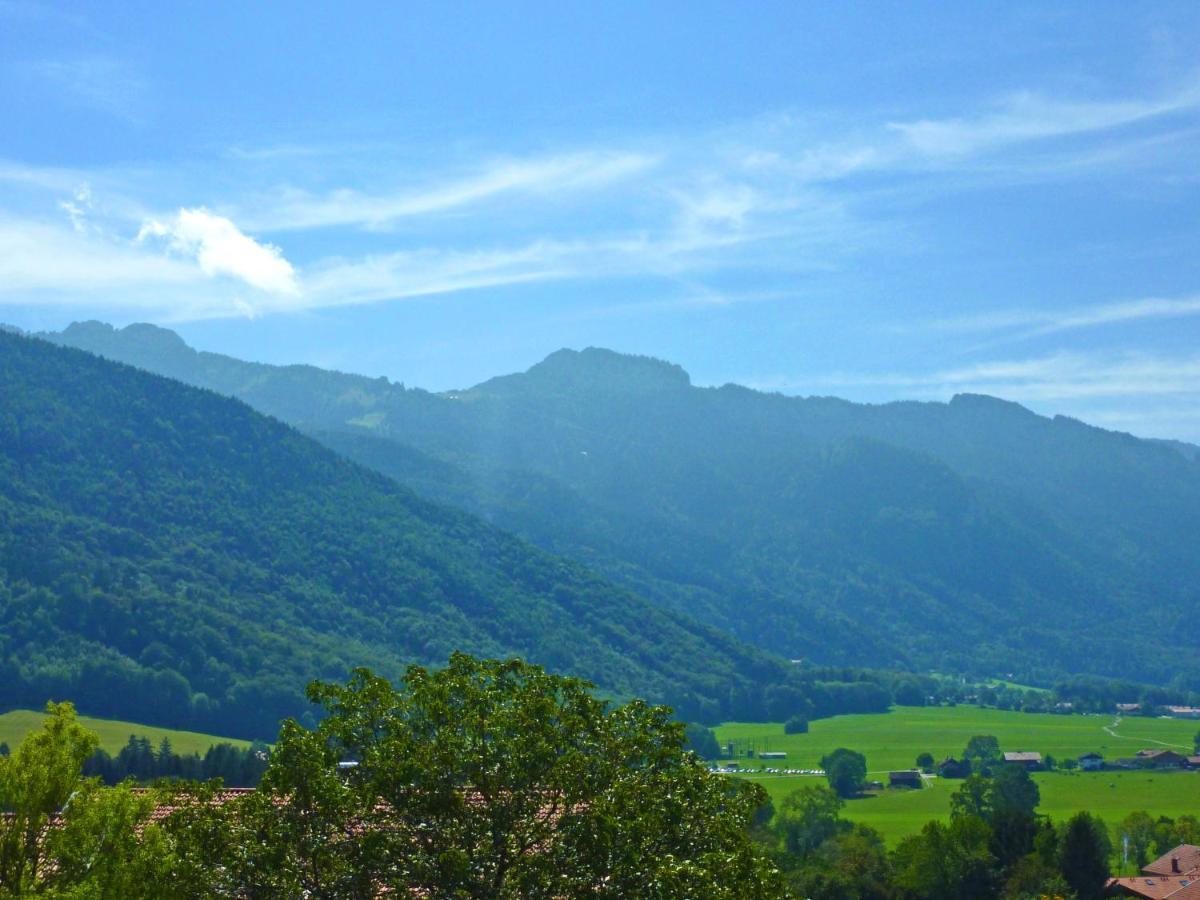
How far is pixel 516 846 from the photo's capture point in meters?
22.7

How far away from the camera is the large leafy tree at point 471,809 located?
22125 mm

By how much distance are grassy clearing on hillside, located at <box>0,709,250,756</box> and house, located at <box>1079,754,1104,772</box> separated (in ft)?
314

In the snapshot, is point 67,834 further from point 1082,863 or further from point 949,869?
point 1082,863

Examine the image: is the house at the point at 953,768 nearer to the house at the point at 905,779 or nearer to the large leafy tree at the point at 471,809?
the house at the point at 905,779

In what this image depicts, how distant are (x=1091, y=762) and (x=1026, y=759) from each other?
298 inches

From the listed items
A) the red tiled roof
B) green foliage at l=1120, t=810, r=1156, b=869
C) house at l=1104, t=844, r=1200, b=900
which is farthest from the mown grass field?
house at l=1104, t=844, r=1200, b=900

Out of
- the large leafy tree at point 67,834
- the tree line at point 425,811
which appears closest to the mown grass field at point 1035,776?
the tree line at point 425,811

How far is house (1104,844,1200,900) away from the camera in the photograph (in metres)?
67.0

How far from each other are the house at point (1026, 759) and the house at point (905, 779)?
60.3ft

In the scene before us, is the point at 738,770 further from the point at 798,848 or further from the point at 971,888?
the point at 971,888

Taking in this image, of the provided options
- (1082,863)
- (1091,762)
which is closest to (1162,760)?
(1091,762)

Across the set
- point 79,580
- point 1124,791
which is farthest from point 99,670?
point 1124,791

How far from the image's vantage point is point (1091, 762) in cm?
17050

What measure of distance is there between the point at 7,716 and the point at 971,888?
105m
